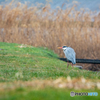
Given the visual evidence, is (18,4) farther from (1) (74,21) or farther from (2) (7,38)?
(1) (74,21)

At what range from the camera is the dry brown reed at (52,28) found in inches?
401

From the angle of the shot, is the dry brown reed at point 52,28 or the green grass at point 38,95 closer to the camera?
the green grass at point 38,95

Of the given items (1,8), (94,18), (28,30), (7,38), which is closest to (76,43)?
→ (94,18)

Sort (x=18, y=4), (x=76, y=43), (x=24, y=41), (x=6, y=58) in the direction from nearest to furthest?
(x=6, y=58) < (x=76, y=43) < (x=24, y=41) < (x=18, y=4)

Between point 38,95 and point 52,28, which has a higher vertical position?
point 52,28

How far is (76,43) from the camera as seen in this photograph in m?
10.2

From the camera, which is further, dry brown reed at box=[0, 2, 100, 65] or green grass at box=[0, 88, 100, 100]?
dry brown reed at box=[0, 2, 100, 65]

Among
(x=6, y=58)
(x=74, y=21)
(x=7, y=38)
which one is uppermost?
(x=74, y=21)

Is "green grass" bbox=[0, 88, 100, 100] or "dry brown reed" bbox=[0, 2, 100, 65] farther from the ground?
"dry brown reed" bbox=[0, 2, 100, 65]

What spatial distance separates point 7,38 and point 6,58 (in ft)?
13.3

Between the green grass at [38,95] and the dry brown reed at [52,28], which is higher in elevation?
the dry brown reed at [52,28]

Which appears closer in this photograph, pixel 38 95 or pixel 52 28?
pixel 38 95

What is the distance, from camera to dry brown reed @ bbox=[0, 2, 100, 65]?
10.2m

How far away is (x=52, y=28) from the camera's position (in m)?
10.9
